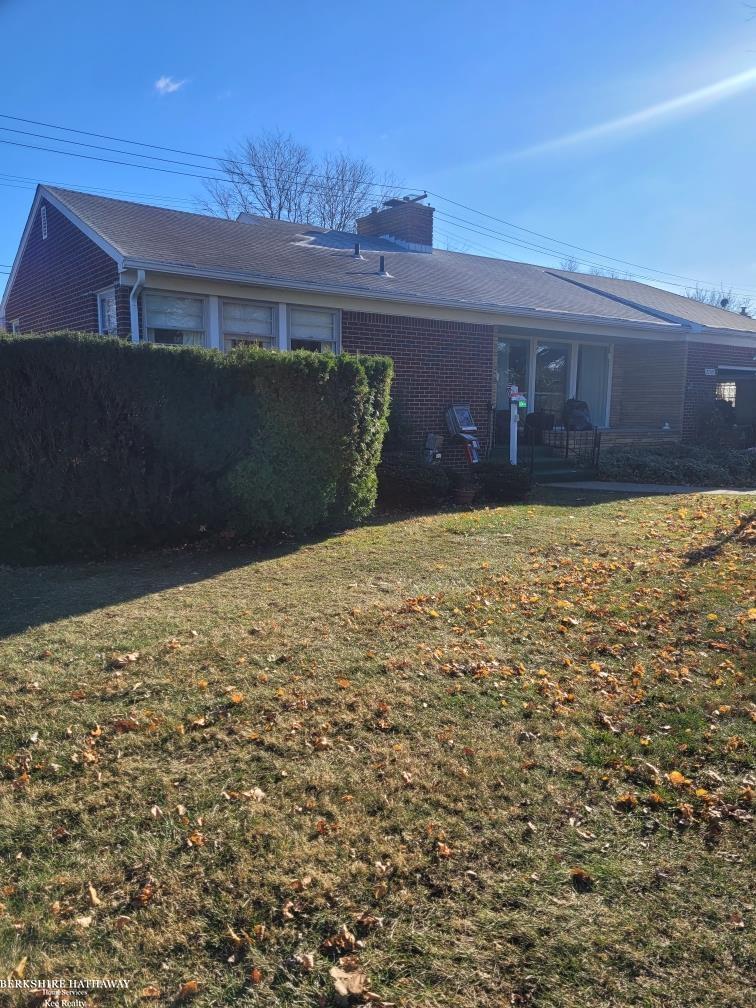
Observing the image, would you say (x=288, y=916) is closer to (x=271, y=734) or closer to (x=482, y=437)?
(x=271, y=734)

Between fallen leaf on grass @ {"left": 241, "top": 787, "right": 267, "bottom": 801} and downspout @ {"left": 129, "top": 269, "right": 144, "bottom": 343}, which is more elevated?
downspout @ {"left": 129, "top": 269, "right": 144, "bottom": 343}

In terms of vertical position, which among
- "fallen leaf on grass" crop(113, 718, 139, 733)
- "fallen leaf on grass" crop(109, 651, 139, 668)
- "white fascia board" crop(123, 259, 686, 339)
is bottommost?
"fallen leaf on grass" crop(113, 718, 139, 733)

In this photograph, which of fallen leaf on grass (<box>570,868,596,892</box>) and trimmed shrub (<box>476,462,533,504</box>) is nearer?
fallen leaf on grass (<box>570,868,596,892</box>)

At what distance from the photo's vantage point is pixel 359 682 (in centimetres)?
423

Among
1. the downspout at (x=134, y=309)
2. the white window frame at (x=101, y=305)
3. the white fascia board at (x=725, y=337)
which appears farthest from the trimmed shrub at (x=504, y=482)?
the white fascia board at (x=725, y=337)

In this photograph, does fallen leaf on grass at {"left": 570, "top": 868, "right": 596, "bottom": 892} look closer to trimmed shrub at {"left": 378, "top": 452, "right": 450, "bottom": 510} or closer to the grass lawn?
the grass lawn

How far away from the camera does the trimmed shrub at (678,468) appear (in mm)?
13516

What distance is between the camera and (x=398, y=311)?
1250cm

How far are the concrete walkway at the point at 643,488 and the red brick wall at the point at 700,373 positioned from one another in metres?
5.63

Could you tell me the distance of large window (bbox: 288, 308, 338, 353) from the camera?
11680 millimetres

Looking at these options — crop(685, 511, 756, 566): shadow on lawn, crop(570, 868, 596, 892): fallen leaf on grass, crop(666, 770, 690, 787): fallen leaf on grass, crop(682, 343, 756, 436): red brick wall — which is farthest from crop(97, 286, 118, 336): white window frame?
crop(682, 343, 756, 436): red brick wall

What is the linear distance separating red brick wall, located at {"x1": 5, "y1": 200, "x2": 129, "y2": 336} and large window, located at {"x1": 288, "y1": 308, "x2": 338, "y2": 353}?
2.66 meters

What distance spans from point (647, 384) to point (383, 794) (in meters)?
17.5

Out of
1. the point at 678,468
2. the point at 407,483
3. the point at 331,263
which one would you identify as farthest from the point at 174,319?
the point at 678,468
